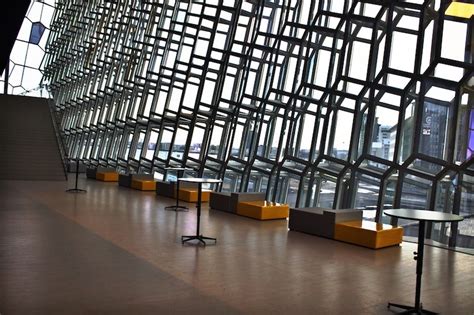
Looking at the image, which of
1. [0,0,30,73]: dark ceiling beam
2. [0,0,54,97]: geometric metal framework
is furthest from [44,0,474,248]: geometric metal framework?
[0,0,54,97]: geometric metal framework

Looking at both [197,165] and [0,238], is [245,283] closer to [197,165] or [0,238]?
[0,238]

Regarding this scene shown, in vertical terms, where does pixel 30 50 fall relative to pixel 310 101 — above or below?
above

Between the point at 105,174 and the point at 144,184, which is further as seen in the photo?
the point at 105,174

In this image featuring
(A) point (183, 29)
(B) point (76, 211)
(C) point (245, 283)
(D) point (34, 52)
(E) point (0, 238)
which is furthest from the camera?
(D) point (34, 52)

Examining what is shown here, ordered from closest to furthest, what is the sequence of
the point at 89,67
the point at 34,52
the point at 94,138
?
the point at 94,138
the point at 89,67
the point at 34,52

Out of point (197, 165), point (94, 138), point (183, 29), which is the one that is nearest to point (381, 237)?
point (197, 165)

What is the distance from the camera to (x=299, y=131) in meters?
13.0

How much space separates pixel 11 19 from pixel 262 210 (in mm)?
9463

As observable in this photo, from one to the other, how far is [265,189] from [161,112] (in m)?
6.99

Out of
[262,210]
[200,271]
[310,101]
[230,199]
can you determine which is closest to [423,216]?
[200,271]

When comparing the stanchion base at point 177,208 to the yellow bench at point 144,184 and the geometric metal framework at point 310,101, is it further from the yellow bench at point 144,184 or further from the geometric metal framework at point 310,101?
the yellow bench at point 144,184

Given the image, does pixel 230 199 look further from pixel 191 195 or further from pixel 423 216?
pixel 423 216

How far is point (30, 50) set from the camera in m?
37.2

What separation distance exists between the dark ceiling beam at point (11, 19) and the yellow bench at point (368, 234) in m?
10.0
